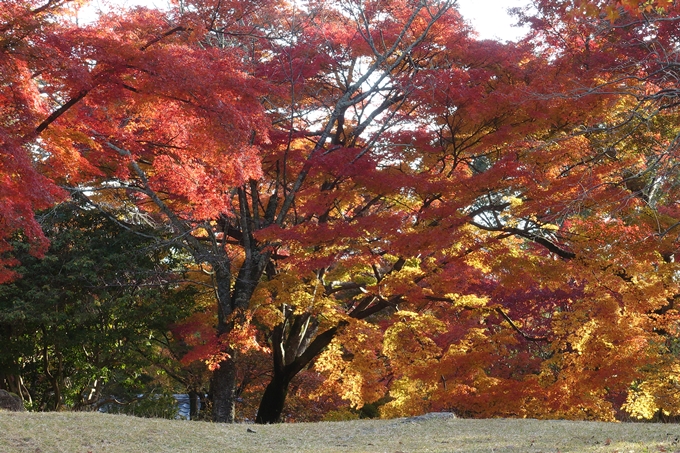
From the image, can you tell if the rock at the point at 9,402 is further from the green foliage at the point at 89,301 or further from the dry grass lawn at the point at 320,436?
the green foliage at the point at 89,301

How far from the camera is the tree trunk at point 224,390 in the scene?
489 inches

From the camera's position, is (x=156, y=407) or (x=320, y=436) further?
(x=156, y=407)

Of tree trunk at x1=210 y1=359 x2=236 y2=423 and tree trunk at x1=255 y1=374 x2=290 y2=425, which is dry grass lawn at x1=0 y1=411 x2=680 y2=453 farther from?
tree trunk at x1=255 y1=374 x2=290 y2=425

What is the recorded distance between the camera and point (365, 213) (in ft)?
48.0

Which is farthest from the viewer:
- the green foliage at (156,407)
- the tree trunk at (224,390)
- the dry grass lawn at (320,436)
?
the green foliage at (156,407)

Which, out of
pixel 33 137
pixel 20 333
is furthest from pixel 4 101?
pixel 20 333

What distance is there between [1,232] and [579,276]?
9951 mm

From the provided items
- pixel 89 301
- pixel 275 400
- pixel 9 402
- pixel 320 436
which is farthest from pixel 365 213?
pixel 9 402

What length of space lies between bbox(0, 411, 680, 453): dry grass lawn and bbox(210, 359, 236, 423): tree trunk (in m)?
3.49

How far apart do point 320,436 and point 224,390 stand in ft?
15.7

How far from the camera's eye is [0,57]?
6.79 meters

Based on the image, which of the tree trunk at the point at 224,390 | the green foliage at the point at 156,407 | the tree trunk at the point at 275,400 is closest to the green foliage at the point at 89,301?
the green foliage at the point at 156,407

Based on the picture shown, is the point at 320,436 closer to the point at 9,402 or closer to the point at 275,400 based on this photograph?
the point at 9,402

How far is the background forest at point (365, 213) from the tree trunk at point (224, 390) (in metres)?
0.03
